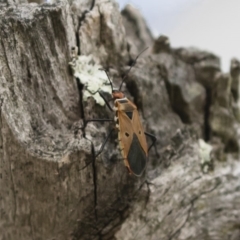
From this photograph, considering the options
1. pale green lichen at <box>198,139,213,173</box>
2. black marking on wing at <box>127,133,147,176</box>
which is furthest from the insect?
pale green lichen at <box>198,139,213,173</box>

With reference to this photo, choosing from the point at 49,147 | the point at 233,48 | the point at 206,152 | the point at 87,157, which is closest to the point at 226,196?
the point at 206,152

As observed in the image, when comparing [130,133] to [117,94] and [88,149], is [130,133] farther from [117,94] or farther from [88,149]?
[88,149]

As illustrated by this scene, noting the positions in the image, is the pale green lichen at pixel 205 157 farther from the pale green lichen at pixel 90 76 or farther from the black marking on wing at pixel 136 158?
the pale green lichen at pixel 90 76

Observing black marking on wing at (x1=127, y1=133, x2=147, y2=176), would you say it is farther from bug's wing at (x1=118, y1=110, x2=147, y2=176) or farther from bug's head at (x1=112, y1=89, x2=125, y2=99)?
bug's head at (x1=112, y1=89, x2=125, y2=99)

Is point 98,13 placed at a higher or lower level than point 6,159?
higher

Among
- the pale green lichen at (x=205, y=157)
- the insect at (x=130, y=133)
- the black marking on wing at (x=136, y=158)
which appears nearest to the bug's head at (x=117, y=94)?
the insect at (x=130, y=133)

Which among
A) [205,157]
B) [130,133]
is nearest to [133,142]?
[130,133]

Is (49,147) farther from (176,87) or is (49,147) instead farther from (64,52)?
(176,87)
